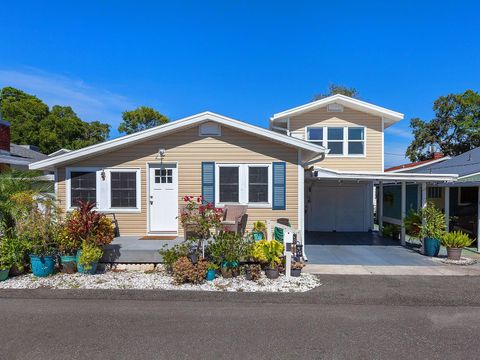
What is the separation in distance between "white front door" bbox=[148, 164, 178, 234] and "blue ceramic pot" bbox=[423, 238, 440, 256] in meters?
6.80

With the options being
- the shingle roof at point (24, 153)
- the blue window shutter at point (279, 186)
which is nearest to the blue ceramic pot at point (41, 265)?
the blue window shutter at point (279, 186)

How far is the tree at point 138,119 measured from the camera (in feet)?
114

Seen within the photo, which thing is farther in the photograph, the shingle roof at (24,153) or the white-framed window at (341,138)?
the shingle roof at (24,153)

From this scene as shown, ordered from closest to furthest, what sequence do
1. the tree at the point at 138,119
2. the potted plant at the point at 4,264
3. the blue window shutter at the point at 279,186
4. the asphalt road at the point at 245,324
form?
the asphalt road at the point at 245,324, the potted plant at the point at 4,264, the blue window shutter at the point at 279,186, the tree at the point at 138,119

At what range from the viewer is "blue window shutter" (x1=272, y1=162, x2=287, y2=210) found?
8727 mm

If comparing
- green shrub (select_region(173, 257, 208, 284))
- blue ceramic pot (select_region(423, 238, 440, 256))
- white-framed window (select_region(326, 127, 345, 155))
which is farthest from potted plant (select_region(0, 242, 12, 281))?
white-framed window (select_region(326, 127, 345, 155))

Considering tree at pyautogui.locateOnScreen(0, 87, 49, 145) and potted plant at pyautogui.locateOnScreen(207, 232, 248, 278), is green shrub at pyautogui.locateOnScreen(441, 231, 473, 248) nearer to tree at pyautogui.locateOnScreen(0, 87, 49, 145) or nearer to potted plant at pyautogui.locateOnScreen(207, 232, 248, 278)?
potted plant at pyautogui.locateOnScreen(207, 232, 248, 278)

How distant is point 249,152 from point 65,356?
6347 mm

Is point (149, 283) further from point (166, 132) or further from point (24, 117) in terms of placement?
point (24, 117)

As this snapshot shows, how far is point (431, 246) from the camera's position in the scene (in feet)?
28.1

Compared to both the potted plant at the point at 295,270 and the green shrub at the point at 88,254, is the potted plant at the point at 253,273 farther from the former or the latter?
the green shrub at the point at 88,254

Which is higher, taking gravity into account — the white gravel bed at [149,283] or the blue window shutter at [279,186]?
the blue window shutter at [279,186]

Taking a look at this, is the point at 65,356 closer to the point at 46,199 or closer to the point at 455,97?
the point at 46,199

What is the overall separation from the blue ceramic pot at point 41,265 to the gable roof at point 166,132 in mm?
2977
